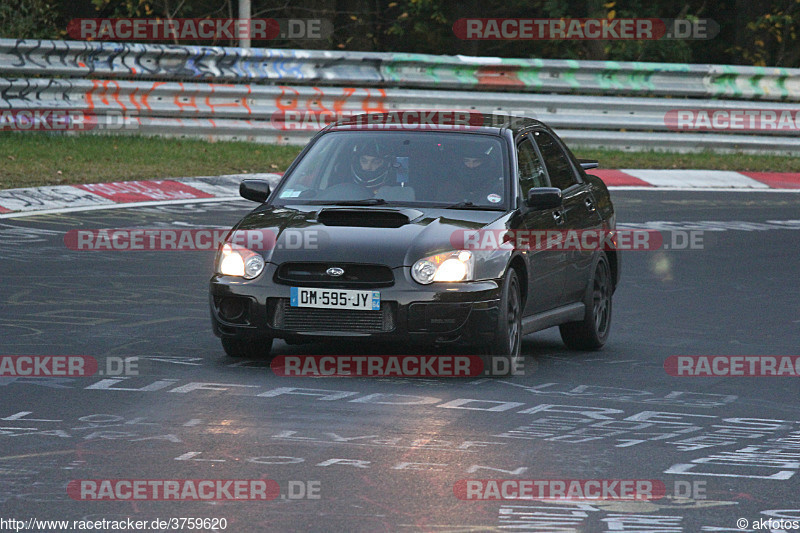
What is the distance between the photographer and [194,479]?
6.33 meters

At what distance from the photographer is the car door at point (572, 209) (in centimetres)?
1016

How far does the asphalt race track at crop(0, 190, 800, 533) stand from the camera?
235 inches

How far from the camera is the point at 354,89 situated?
2242cm

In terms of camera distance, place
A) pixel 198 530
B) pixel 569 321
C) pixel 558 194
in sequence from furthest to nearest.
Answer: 1. pixel 569 321
2. pixel 558 194
3. pixel 198 530

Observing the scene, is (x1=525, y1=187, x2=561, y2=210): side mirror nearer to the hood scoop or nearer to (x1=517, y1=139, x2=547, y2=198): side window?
(x1=517, y1=139, x2=547, y2=198): side window

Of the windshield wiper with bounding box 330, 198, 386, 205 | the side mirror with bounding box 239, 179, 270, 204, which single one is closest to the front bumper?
the windshield wiper with bounding box 330, 198, 386, 205

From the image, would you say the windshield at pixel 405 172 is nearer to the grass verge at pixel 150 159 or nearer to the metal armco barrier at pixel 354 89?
the grass verge at pixel 150 159

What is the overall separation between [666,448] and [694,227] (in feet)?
33.6

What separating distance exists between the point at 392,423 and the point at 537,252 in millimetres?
2346

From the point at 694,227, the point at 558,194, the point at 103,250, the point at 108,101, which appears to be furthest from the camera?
the point at 108,101

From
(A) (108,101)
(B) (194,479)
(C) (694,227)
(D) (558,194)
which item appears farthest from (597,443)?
(A) (108,101)

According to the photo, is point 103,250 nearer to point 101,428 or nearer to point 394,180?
point 394,180

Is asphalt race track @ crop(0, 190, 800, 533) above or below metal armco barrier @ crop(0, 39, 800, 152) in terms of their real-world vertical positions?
below

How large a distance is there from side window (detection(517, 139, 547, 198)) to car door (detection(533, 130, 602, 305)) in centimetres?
13
